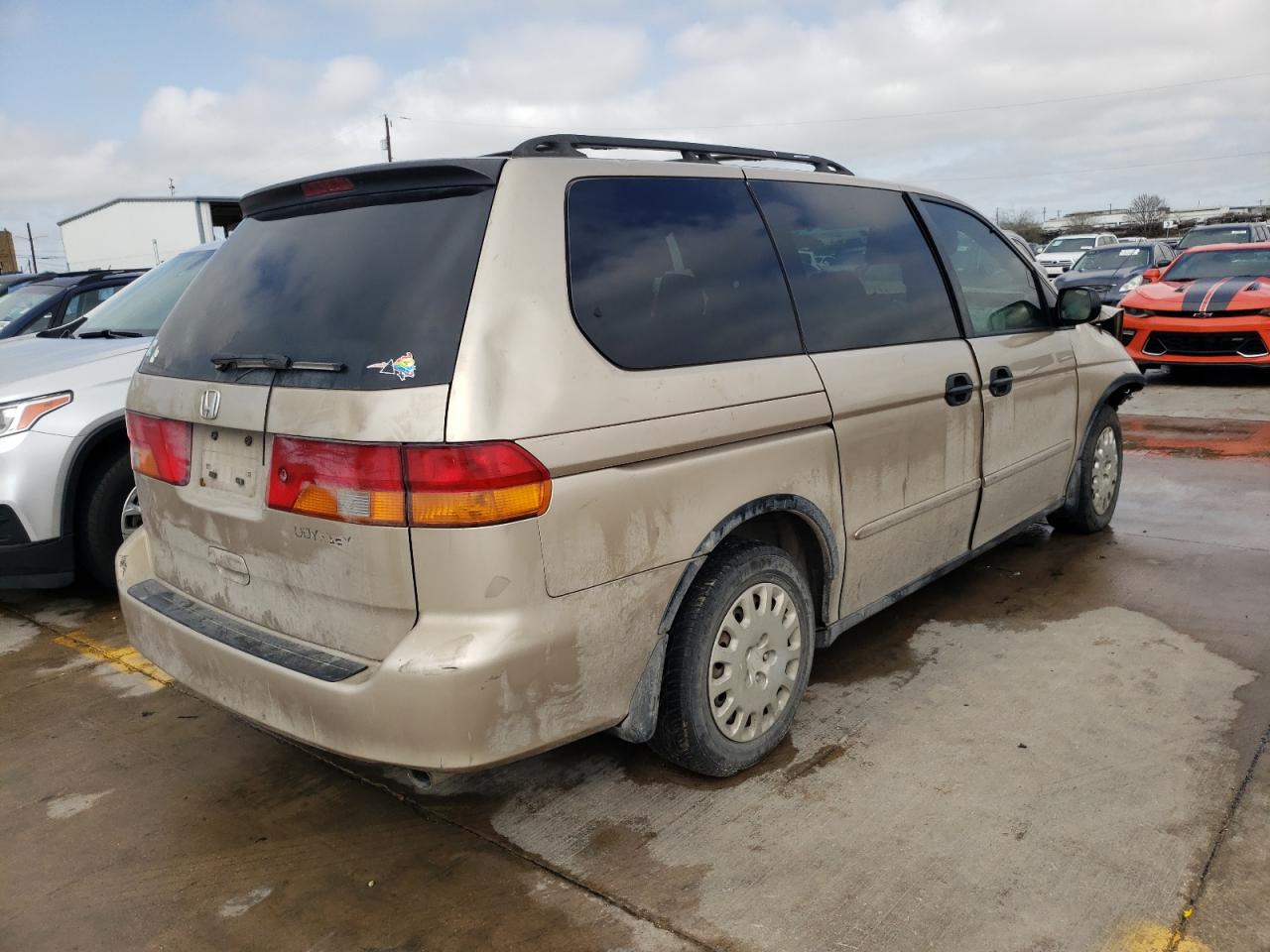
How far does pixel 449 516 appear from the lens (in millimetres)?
2145

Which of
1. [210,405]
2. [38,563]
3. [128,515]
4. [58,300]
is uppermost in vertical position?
[58,300]

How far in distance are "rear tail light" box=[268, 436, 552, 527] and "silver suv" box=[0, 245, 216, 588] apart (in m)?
2.71

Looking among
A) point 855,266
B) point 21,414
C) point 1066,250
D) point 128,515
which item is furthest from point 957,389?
point 1066,250

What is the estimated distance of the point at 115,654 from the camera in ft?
13.5

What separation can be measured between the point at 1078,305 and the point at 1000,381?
783mm

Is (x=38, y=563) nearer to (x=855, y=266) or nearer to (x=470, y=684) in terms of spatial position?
(x=470, y=684)

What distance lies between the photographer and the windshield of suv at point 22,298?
9.20m

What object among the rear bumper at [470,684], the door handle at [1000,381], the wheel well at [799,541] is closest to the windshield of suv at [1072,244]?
the door handle at [1000,381]

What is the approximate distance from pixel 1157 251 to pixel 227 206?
80.8ft

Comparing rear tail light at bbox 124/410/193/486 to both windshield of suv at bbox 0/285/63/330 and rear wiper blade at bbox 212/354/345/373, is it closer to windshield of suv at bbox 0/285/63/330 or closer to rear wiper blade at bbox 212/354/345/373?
rear wiper blade at bbox 212/354/345/373

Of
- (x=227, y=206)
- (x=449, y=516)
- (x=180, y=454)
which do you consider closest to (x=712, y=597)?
(x=449, y=516)

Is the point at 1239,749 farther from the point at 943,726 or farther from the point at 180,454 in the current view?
the point at 180,454

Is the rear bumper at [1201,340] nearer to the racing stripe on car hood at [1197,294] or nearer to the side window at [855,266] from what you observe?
the racing stripe on car hood at [1197,294]

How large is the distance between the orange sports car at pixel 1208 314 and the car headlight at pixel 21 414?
10.0 m
